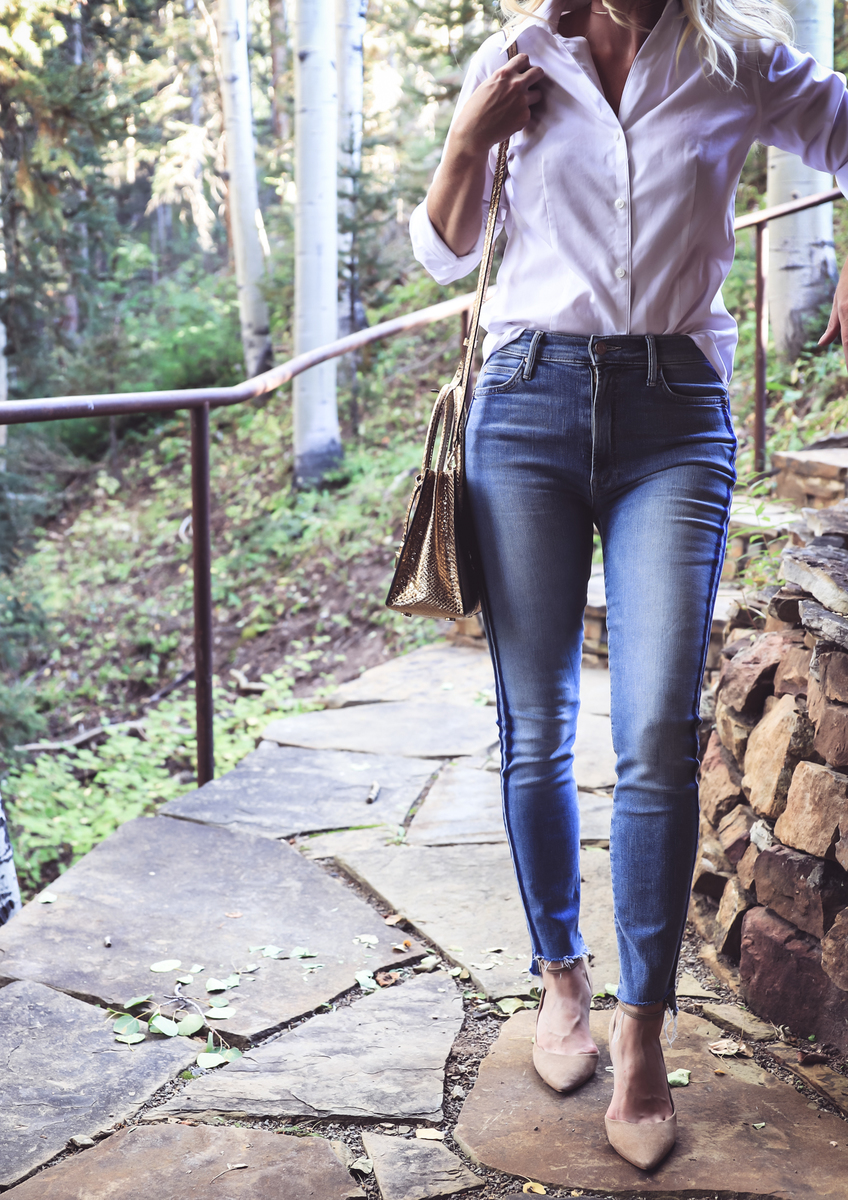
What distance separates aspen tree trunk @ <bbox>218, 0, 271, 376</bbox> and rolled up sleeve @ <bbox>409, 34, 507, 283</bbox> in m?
8.98

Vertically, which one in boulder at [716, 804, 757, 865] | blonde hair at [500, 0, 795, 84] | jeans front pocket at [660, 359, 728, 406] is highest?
blonde hair at [500, 0, 795, 84]

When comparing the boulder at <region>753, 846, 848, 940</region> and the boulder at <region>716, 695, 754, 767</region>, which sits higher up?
the boulder at <region>716, 695, 754, 767</region>

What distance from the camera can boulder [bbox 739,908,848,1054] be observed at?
1.74 metres

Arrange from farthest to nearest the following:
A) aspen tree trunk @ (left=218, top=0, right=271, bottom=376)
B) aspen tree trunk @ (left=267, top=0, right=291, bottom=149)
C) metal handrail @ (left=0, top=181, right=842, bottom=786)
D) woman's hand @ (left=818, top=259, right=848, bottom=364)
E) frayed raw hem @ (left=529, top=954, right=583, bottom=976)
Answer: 1. aspen tree trunk @ (left=267, top=0, right=291, bottom=149)
2. aspen tree trunk @ (left=218, top=0, right=271, bottom=376)
3. metal handrail @ (left=0, top=181, right=842, bottom=786)
4. frayed raw hem @ (left=529, top=954, right=583, bottom=976)
5. woman's hand @ (left=818, top=259, right=848, bottom=364)

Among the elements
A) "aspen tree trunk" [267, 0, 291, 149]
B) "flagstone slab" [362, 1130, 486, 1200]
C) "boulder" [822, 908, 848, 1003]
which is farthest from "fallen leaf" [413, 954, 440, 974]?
"aspen tree trunk" [267, 0, 291, 149]

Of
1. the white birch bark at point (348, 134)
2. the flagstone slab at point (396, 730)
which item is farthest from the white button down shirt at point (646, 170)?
the white birch bark at point (348, 134)

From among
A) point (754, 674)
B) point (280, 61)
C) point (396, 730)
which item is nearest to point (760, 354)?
point (396, 730)

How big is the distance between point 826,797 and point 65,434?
11016mm

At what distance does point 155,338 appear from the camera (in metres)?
12.8

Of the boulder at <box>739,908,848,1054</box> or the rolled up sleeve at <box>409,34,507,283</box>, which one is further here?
the boulder at <box>739,908,848,1054</box>

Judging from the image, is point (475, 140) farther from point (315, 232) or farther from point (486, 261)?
point (315, 232)

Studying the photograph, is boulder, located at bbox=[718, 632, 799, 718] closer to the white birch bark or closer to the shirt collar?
the shirt collar

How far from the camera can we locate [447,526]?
5.19 feet

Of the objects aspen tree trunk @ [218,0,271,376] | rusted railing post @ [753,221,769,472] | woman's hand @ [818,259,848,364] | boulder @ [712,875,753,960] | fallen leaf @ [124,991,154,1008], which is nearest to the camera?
woman's hand @ [818,259,848,364]
